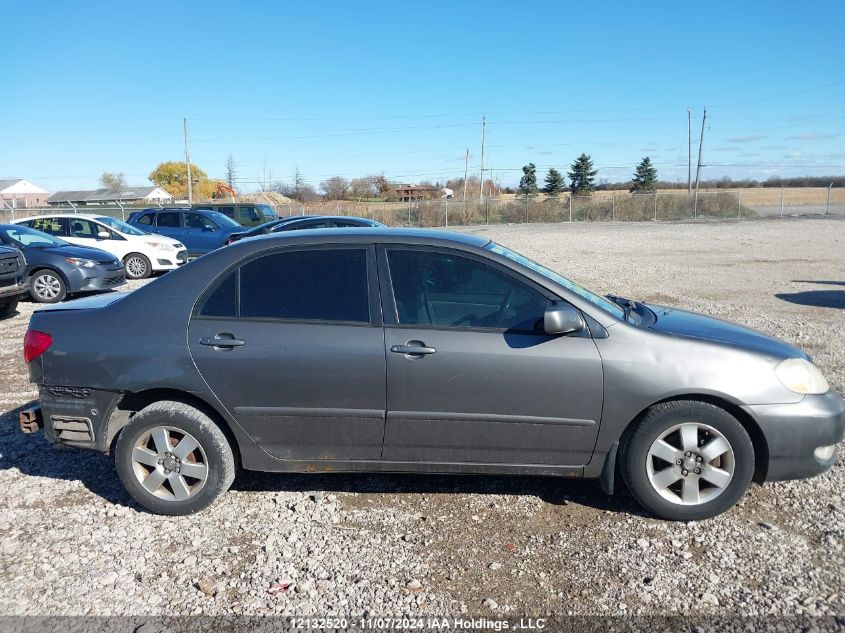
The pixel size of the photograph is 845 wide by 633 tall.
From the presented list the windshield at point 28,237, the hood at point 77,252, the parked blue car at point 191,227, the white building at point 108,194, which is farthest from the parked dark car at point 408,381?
the white building at point 108,194

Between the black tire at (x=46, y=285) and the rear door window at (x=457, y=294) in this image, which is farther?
the black tire at (x=46, y=285)

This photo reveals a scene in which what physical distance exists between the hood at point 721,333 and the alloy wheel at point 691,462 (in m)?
0.54

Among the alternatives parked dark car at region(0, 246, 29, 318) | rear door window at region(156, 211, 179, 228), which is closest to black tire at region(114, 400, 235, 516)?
parked dark car at region(0, 246, 29, 318)

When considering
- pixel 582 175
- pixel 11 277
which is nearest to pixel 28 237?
pixel 11 277

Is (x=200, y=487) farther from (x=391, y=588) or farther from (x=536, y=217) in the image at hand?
(x=536, y=217)

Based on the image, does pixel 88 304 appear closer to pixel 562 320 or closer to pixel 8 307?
pixel 562 320

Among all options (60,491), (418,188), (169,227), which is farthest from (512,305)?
(418,188)

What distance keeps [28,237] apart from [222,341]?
34.7ft

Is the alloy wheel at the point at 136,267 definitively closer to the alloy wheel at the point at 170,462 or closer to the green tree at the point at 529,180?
the alloy wheel at the point at 170,462

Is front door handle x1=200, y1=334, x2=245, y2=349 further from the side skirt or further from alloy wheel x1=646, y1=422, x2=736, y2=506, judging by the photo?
alloy wheel x1=646, y1=422, x2=736, y2=506

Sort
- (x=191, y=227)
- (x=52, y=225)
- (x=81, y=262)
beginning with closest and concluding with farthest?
(x=81, y=262)
(x=52, y=225)
(x=191, y=227)

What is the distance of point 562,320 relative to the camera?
3625mm

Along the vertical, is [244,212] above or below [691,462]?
above

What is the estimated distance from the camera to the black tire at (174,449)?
12.8 ft
